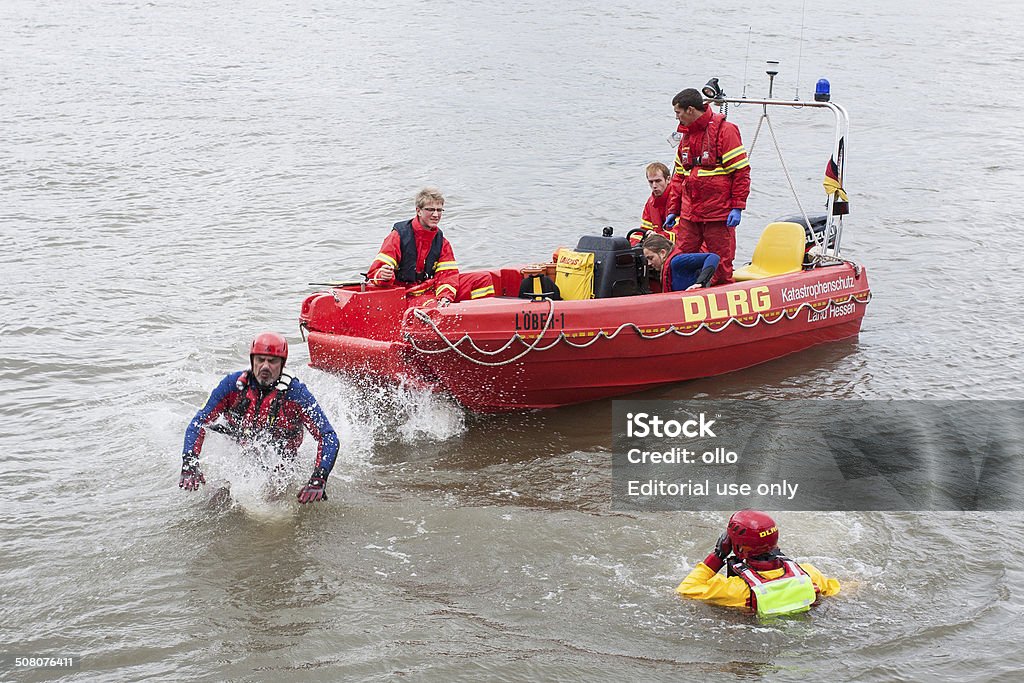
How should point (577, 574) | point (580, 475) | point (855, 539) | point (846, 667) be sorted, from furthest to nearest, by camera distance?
1. point (580, 475)
2. point (855, 539)
3. point (577, 574)
4. point (846, 667)

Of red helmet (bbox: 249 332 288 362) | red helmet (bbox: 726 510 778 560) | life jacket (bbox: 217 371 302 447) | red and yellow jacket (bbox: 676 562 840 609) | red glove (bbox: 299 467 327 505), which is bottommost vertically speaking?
red and yellow jacket (bbox: 676 562 840 609)

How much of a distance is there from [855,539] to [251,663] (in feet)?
10.2

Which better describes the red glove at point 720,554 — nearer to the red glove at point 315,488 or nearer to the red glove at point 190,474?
the red glove at point 315,488

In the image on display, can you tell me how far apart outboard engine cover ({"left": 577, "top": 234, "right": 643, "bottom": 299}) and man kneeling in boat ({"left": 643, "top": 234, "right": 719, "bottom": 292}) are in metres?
0.13

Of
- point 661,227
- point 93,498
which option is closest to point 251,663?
point 93,498

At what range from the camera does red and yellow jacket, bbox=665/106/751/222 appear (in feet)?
25.2

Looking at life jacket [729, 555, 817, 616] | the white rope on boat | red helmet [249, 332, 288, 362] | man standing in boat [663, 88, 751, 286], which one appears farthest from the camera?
man standing in boat [663, 88, 751, 286]

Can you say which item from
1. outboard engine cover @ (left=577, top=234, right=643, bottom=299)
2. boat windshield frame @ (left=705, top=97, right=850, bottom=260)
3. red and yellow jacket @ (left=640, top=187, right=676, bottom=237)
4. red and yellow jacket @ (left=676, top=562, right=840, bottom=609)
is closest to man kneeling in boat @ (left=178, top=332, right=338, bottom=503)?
red and yellow jacket @ (left=676, top=562, right=840, bottom=609)

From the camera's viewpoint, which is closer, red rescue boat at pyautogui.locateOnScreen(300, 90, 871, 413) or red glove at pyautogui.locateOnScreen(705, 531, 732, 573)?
red glove at pyautogui.locateOnScreen(705, 531, 732, 573)

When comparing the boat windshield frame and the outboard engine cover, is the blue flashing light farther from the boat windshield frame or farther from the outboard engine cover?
the outboard engine cover

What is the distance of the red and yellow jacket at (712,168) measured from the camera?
7.68 meters

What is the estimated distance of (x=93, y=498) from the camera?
623 centimetres

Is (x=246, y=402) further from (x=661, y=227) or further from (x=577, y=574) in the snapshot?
(x=661, y=227)

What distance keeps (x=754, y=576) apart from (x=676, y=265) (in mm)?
3443
